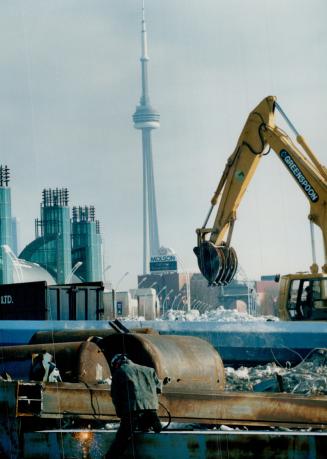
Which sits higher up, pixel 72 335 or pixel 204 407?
pixel 72 335

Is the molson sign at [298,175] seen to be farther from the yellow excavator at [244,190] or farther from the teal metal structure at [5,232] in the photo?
the teal metal structure at [5,232]

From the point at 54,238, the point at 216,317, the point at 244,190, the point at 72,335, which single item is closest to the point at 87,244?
the point at 54,238

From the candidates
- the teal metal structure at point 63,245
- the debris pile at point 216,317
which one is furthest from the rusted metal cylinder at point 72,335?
the teal metal structure at point 63,245

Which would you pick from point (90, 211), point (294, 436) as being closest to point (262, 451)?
point (294, 436)

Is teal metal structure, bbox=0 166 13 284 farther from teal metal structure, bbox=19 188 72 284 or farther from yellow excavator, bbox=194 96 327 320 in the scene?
yellow excavator, bbox=194 96 327 320

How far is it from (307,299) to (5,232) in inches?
1976

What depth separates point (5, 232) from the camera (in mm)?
75500

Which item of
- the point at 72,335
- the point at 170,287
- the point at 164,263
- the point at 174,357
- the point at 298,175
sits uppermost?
the point at 164,263

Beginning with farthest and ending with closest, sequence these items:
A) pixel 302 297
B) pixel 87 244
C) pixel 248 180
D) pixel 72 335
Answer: pixel 87 244 → pixel 248 180 → pixel 302 297 → pixel 72 335

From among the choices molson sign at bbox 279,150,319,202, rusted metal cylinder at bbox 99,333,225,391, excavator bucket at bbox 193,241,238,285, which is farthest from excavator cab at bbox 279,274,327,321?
rusted metal cylinder at bbox 99,333,225,391

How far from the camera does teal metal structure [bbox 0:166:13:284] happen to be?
247ft

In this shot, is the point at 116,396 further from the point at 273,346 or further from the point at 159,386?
the point at 273,346

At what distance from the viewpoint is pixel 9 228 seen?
76.1m

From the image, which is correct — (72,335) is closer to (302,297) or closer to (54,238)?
(302,297)
